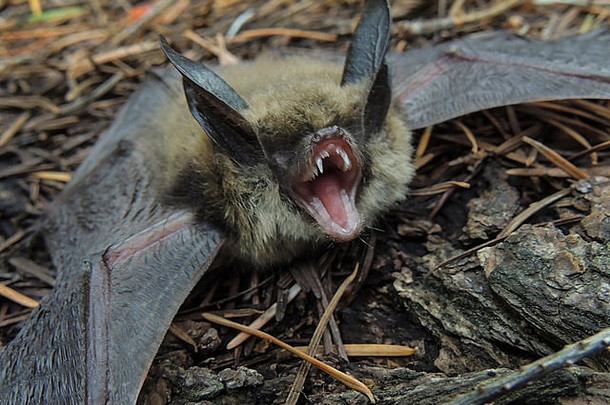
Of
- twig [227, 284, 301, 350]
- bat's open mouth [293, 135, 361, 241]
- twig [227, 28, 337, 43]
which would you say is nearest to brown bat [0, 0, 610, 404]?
bat's open mouth [293, 135, 361, 241]

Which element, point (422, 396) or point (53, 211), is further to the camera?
point (53, 211)

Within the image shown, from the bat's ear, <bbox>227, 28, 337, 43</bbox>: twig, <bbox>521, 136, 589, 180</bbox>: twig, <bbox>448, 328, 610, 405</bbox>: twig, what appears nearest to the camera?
<bbox>448, 328, 610, 405</bbox>: twig

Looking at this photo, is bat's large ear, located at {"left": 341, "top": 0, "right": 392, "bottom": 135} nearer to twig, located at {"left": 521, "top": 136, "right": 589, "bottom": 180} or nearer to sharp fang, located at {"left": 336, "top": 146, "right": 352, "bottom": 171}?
sharp fang, located at {"left": 336, "top": 146, "right": 352, "bottom": 171}

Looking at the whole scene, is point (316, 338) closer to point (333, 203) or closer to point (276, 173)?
point (333, 203)

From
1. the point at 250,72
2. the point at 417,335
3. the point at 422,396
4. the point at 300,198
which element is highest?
the point at 250,72

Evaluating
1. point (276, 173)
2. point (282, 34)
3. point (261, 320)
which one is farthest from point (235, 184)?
point (282, 34)

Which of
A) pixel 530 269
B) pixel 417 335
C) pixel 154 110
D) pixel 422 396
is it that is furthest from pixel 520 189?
pixel 154 110

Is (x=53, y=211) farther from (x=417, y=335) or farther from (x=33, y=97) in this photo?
(x=417, y=335)
